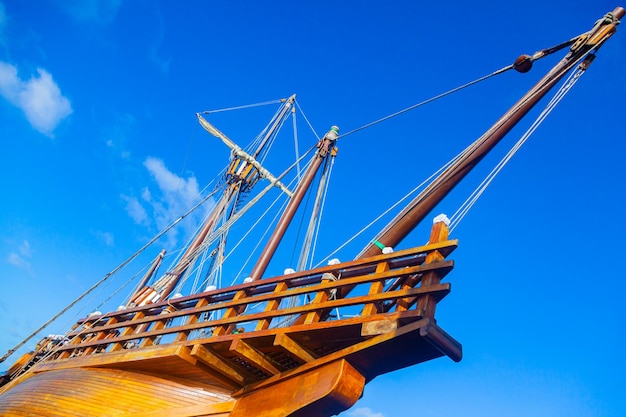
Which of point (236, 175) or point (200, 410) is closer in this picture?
point (200, 410)

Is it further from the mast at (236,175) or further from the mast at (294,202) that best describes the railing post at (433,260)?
the mast at (236,175)

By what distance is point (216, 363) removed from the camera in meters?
6.38

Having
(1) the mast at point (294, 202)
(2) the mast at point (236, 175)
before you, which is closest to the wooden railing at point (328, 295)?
(1) the mast at point (294, 202)

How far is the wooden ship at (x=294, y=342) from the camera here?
5188 millimetres

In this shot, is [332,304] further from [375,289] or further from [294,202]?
[294,202]

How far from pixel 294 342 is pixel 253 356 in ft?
2.15

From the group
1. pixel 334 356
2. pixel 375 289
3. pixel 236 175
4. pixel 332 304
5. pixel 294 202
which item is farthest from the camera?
pixel 236 175

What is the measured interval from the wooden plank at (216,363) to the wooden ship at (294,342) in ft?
0.05

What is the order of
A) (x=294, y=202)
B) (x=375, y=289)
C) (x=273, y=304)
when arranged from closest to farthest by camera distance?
(x=375, y=289) → (x=273, y=304) → (x=294, y=202)

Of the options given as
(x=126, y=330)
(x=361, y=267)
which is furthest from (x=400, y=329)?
(x=126, y=330)

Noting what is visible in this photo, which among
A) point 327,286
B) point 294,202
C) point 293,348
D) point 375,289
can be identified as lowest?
point 293,348

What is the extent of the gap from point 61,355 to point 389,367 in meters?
8.45

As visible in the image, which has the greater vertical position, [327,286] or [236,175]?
[236,175]

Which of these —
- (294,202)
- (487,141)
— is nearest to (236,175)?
(294,202)
